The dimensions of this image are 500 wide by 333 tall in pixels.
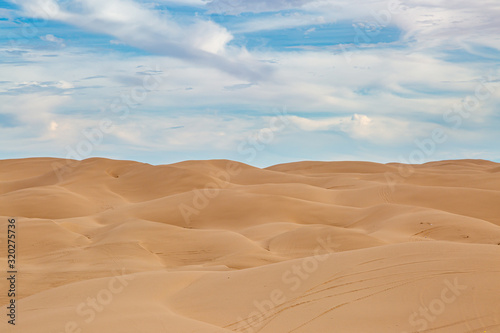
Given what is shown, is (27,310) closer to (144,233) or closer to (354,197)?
(144,233)

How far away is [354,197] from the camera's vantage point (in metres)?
26.1

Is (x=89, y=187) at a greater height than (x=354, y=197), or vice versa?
(x=89, y=187)

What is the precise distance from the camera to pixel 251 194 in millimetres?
23609

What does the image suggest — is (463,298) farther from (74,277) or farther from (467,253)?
(74,277)

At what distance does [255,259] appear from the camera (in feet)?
43.7

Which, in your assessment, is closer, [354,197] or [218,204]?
[218,204]

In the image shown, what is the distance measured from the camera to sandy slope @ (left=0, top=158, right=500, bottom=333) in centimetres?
692

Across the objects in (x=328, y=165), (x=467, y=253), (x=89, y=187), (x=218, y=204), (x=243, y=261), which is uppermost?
(x=328, y=165)

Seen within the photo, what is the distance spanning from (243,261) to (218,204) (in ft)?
32.1

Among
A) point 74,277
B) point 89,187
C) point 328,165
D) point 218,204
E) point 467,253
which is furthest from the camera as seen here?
point 328,165

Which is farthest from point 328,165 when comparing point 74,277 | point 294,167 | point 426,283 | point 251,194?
point 426,283

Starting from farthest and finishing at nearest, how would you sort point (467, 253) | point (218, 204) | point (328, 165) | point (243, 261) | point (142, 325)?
point (328, 165) → point (218, 204) → point (243, 261) → point (467, 253) → point (142, 325)

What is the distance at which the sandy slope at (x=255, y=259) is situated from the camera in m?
6.92

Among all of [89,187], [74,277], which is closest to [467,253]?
[74,277]
